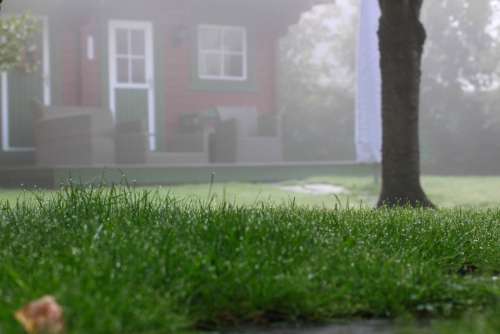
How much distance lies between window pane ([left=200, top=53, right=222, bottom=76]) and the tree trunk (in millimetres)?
7226

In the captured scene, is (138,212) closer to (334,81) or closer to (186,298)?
(186,298)

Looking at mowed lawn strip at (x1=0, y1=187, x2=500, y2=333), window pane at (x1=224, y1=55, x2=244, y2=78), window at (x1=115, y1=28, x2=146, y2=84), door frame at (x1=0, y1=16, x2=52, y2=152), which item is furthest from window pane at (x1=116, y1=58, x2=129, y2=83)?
mowed lawn strip at (x1=0, y1=187, x2=500, y2=333)

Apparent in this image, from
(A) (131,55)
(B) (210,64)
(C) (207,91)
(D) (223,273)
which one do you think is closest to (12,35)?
(A) (131,55)

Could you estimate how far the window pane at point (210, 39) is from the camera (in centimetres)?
1452

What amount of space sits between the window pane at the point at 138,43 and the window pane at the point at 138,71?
15 cm

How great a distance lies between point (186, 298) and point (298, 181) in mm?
10000

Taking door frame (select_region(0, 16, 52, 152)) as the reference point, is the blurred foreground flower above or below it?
below

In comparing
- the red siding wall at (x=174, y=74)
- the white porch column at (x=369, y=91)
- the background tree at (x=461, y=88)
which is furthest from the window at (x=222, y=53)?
the background tree at (x=461, y=88)

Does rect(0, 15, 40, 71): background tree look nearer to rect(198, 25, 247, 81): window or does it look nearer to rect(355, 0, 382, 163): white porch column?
rect(198, 25, 247, 81): window

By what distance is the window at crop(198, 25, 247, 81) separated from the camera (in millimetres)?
14500

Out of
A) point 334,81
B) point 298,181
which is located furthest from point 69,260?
point 334,81

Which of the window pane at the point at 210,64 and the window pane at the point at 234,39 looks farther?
the window pane at the point at 234,39

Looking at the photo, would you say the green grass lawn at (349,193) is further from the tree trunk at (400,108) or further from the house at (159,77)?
the house at (159,77)

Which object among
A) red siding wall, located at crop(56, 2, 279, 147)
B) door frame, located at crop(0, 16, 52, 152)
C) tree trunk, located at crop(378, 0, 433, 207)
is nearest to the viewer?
tree trunk, located at crop(378, 0, 433, 207)
